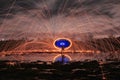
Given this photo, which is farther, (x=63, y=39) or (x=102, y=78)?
(x=63, y=39)

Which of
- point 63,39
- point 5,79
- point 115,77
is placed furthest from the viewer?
point 63,39

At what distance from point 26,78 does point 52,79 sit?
189 cm

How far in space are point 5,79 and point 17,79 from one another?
91cm

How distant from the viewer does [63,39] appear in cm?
5288

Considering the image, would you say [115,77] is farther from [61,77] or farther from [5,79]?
[5,79]

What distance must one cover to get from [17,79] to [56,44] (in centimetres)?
2903

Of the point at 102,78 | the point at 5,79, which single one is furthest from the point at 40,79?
the point at 102,78

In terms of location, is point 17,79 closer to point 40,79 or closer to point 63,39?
point 40,79

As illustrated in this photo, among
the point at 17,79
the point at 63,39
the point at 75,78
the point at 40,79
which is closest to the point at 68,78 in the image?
the point at 75,78

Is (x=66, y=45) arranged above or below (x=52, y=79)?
above

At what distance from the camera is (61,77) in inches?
1065

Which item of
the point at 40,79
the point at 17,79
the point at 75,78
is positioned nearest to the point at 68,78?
the point at 75,78

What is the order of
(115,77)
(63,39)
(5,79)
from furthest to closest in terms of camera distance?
1. (63,39)
2. (115,77)
3. (5,79)

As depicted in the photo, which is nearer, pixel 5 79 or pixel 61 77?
pixel 5 79
